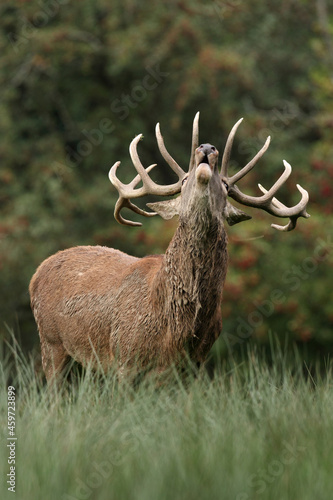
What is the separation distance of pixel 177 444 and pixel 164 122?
13.3 meters

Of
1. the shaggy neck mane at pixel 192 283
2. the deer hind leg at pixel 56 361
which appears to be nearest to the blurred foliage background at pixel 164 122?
the deer hind leg at pixel 56 361

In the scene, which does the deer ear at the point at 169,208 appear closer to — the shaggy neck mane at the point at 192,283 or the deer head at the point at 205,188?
the deer head at the point at 205,188

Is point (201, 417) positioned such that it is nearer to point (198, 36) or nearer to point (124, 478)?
point (124, 478)

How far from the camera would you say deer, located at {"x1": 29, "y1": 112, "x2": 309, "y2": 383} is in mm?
5672

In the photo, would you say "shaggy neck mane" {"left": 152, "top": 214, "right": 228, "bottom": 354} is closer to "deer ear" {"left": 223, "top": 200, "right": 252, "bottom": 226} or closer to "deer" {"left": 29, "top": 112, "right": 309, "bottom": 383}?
"deer" {"left": 29, "top": 112, "right": 309, "bottom": 383}

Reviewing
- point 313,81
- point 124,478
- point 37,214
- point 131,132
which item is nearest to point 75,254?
point 124,478

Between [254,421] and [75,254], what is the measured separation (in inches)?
117

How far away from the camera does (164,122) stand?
17.2 metres

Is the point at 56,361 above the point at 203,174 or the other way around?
the other way around

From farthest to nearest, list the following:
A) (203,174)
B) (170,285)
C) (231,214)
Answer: (231,214) → (170,285) → (203,174)

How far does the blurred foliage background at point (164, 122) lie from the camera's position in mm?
14945

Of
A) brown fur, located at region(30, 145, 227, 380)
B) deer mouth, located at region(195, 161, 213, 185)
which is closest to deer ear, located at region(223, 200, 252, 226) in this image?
brown fur, located at region(30, 145, 227, 380)

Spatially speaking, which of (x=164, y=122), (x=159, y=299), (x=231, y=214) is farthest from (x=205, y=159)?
(x=164, y=122)

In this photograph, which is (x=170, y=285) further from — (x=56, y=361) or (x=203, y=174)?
(x=56, y=361)
